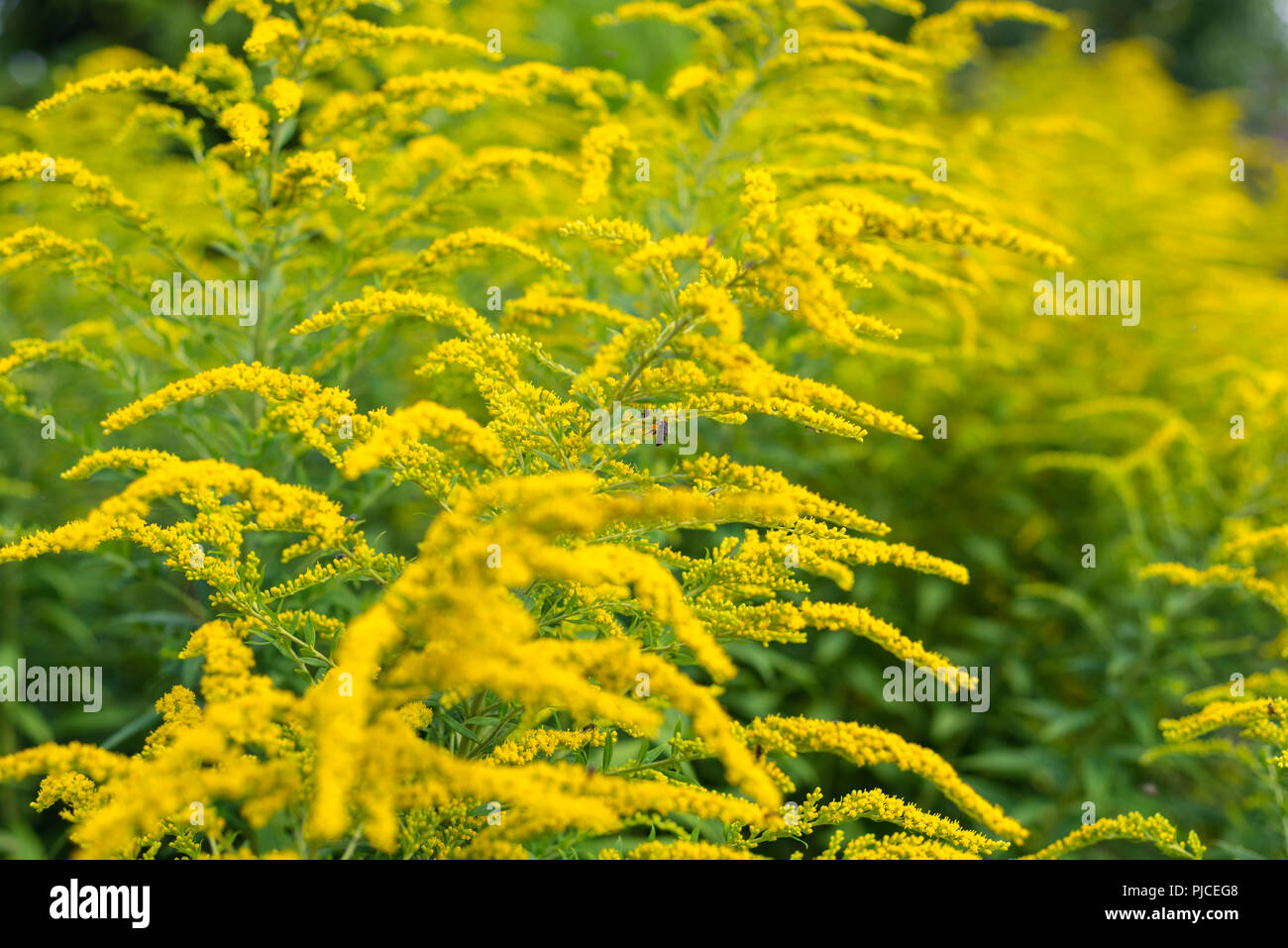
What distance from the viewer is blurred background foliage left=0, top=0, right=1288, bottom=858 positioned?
3.99m

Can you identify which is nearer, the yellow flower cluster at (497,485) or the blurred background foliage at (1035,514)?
the yellow flower cluster at (497,485)

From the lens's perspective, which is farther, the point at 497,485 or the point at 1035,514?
the point at 1035,514

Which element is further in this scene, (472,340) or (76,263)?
(76,263)

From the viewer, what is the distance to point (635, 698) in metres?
2.21

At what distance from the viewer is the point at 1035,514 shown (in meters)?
5.08

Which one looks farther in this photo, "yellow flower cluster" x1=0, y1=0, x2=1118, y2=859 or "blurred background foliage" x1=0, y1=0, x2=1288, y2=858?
"blurred background foliage" x1=0, y1=0, x2=1288, y2=858

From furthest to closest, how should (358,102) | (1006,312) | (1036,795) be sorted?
(1006,312) → (1036,795) → (358,102)

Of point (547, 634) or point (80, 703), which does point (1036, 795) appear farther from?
point (80, 703)

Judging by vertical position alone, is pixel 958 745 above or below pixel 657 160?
below

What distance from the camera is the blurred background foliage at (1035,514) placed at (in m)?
3.99

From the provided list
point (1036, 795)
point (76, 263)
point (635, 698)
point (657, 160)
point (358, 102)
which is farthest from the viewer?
point (1036, 795)
